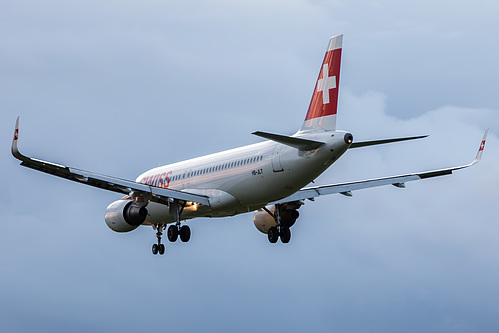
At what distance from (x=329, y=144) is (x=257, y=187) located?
529 cm

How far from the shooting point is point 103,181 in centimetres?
4138

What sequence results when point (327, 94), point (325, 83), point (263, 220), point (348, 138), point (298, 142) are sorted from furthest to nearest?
point (263, 220), point (325, 83), point (327, 94), point (298, 142), point (348, 138)

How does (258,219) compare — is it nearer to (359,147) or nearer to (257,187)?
(257,187)

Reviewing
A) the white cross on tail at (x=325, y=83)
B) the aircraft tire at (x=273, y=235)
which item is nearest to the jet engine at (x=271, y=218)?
the aircraft tire at (x=273, y=235)

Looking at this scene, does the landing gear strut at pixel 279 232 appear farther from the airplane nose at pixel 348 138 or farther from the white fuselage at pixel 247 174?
the airplane nose at pixel 348 138

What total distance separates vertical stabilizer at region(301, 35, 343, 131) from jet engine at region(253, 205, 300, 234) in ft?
26.6

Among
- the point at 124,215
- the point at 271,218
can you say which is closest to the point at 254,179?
the point at 271,218

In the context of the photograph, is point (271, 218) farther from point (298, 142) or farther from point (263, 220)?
point (298, 142)

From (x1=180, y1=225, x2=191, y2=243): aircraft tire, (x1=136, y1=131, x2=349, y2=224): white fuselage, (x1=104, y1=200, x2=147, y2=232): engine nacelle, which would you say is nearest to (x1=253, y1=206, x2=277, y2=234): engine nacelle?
(x1=136, y1=131, x2=349, y2=224): white fuselage

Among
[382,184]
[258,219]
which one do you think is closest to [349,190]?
[382,184]

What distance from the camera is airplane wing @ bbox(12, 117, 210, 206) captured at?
127 ft

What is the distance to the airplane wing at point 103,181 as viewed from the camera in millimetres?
38641

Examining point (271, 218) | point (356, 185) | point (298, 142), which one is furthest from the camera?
point (271, 218)

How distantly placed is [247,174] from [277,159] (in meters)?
2.35
